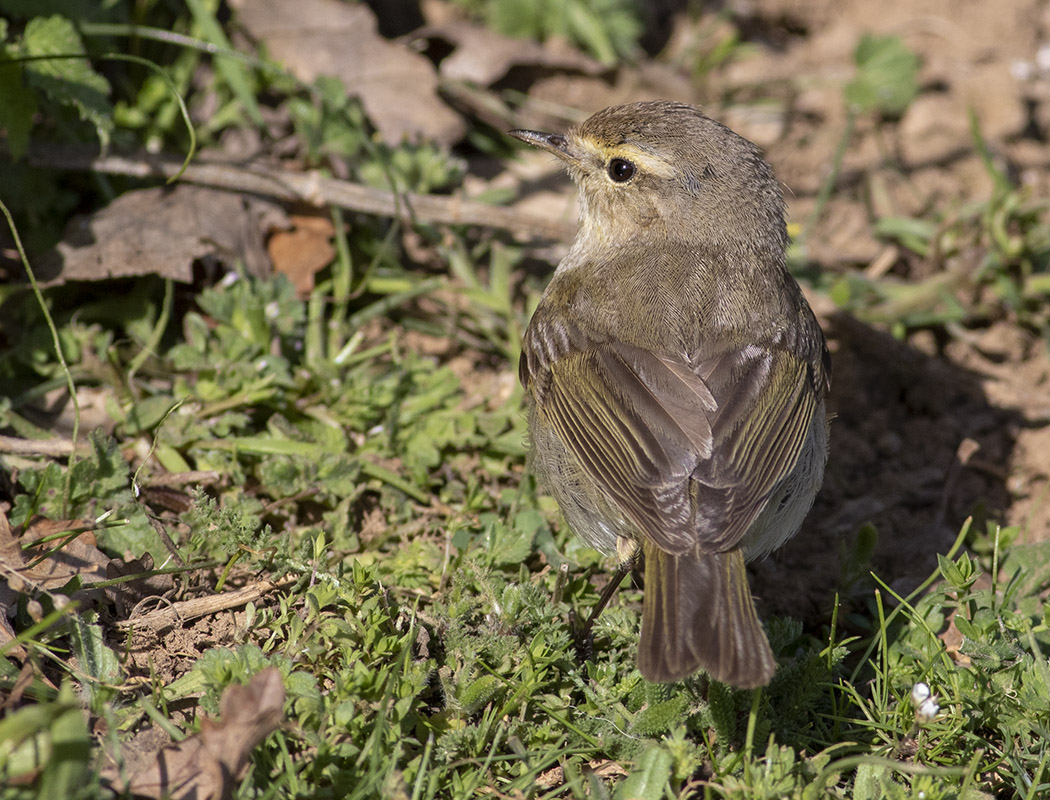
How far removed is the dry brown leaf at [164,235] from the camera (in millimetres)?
4699

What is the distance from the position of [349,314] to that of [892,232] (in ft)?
11.0

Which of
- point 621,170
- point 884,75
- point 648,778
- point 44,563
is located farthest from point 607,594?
point 884,75

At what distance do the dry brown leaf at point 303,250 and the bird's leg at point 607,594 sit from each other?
2.23 metres

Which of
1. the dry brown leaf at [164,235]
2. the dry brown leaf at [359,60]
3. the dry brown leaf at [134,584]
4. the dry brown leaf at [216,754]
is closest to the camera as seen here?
the dry brown leaf at [216,754]

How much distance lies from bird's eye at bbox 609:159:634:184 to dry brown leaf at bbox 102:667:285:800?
2634 mm

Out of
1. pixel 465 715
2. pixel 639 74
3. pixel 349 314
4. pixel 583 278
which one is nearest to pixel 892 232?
pixel 639 74

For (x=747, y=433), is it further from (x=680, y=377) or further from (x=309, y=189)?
(x=309, y=189)

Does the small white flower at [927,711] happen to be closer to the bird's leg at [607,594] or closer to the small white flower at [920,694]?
the small white flower at [920,694]

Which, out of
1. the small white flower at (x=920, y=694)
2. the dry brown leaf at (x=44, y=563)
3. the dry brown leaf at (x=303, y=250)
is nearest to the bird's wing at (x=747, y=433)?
the small white flower at (x=920, y=694)

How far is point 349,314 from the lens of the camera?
5.41 metres

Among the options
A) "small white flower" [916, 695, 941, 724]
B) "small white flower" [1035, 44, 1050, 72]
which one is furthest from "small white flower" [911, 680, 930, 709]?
"small white flower" [1035, 44, 1050, 72]

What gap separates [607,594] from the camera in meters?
3.94

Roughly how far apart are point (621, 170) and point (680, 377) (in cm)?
126

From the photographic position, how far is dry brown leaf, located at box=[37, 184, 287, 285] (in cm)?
470
